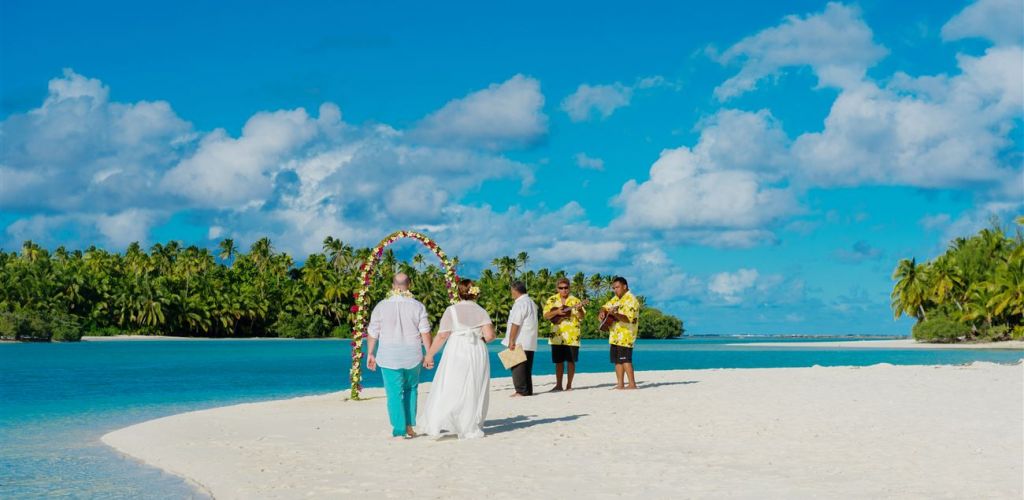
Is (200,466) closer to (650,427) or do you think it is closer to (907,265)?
(650,427)

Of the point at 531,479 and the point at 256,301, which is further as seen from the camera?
the point at 256,301

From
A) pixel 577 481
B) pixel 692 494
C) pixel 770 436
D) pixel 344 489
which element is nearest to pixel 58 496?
pixel 344 489

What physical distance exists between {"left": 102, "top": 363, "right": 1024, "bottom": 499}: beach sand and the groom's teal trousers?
474mm

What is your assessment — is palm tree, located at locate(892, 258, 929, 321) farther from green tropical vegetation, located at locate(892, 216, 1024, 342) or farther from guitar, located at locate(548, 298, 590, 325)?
guitar, located at locate(548, 298, 590, 325)

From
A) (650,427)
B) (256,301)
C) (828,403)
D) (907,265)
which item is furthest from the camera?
(256,301)

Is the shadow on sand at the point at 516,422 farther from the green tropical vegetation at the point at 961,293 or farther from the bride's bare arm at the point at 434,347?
the green tropical vegetation at the point at 961,293

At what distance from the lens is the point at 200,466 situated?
11531 millimetres

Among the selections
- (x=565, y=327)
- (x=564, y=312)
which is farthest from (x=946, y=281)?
(x=564, y=312)

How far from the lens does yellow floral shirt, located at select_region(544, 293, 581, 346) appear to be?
18.8 metres

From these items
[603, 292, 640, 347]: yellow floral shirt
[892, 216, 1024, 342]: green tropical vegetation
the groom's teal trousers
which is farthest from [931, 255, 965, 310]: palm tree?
the groom's teal trousers

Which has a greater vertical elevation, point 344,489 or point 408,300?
point 408,300

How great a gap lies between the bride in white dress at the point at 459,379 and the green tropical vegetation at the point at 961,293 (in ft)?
247

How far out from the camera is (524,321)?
17828 mm

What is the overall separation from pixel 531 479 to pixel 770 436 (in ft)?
13.9
